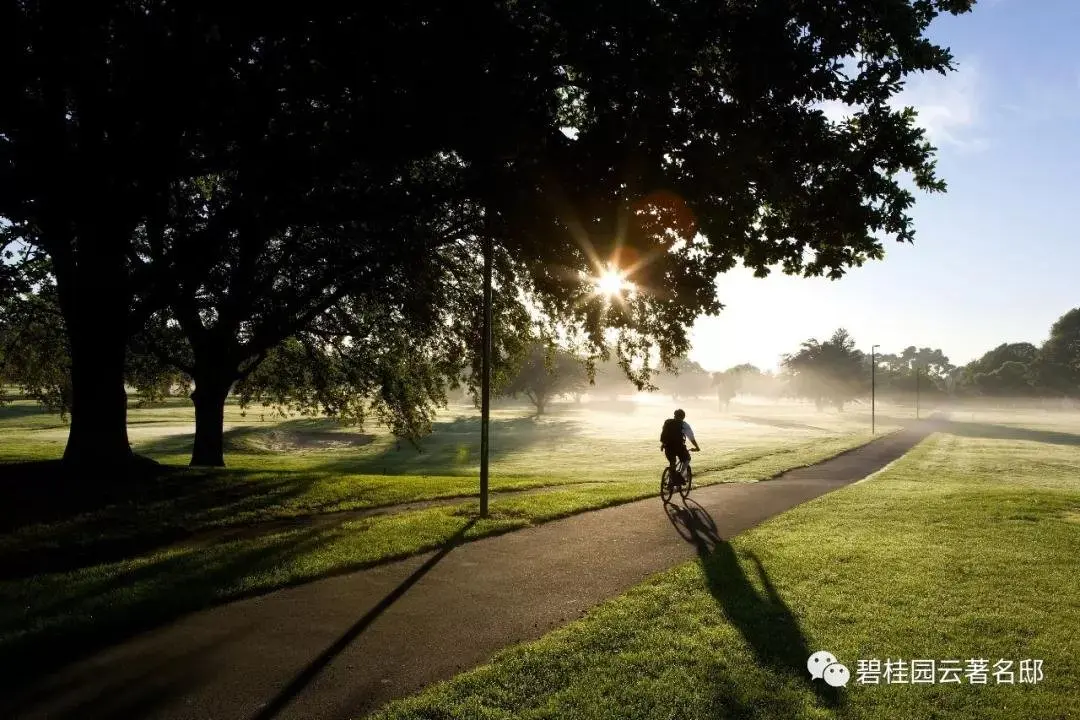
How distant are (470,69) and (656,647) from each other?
26.1 ft

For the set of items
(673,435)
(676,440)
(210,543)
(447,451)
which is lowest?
(447,451)

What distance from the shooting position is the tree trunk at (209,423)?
61.6 feet

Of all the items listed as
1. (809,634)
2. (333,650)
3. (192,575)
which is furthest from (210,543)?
(809,634)

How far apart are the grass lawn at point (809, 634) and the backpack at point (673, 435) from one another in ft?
11.5

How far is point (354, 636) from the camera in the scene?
562cm

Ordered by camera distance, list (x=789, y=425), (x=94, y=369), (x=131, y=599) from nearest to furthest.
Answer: (x=131, y=599) < (x=94, y=369) < (x=789, y=425)

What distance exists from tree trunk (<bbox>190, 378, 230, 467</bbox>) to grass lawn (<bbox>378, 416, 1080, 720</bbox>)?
15822mm

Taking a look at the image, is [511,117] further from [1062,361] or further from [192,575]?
[1062,361]

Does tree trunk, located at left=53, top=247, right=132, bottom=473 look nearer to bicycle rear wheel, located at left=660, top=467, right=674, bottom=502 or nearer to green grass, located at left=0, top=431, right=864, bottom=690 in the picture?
green grass, located at left=0, top=431, right=864, bottom=690

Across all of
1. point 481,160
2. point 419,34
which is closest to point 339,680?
point 481,160

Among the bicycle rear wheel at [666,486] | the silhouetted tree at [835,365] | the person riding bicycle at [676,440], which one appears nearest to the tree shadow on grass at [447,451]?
the bicycle rear wheel at [666,486]

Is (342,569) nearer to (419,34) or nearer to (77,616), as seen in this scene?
(77,616)

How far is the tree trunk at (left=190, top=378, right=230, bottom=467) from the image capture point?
1877cm

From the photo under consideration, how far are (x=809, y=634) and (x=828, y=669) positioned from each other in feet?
2.38
